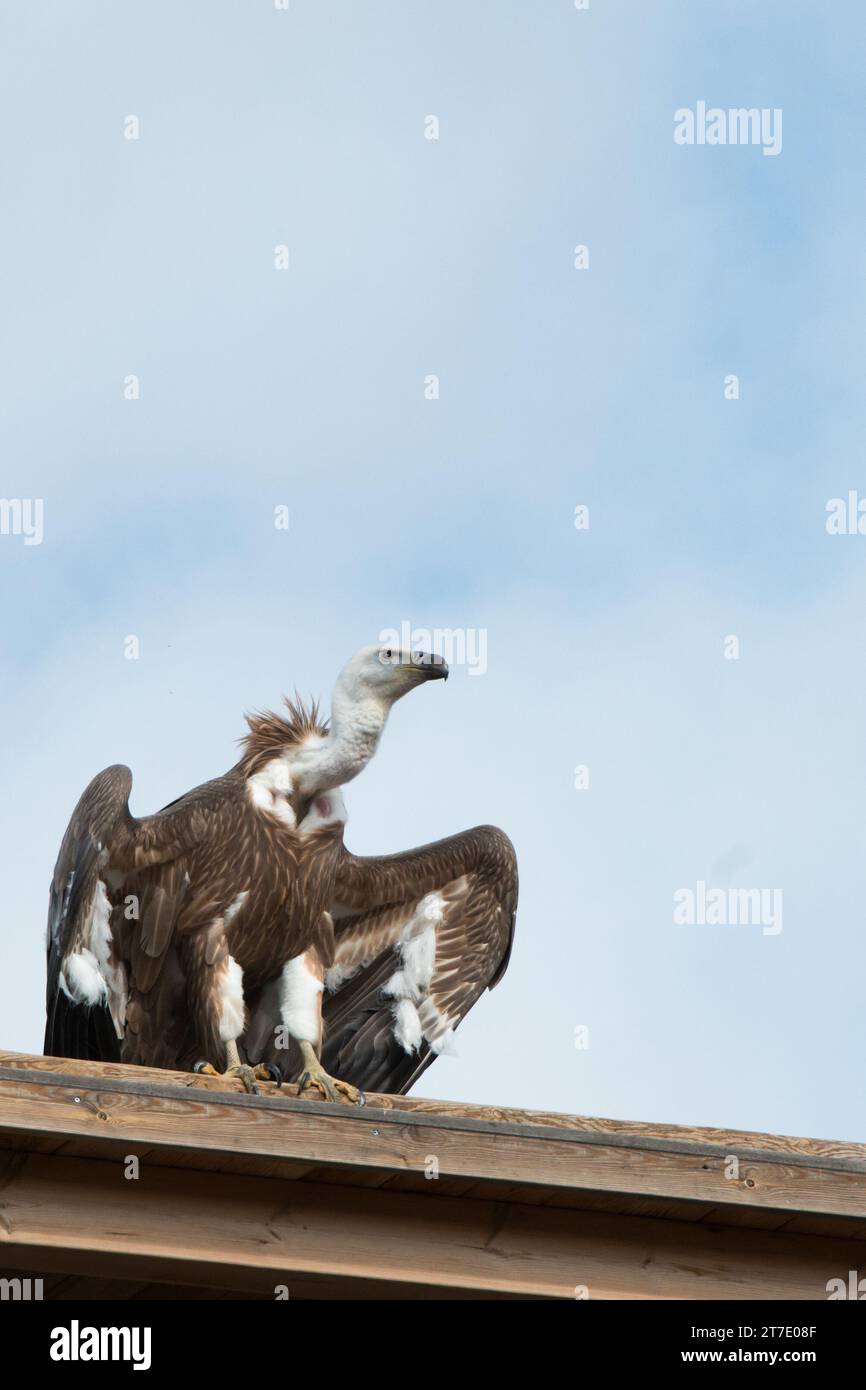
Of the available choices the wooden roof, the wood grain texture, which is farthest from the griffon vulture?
the wood grain texture

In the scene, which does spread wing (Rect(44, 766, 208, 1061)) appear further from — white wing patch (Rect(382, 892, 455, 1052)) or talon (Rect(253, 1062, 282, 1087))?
white wing patch (Rect(382, 892, 455, 1052))

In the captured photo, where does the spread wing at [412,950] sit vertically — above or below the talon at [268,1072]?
above

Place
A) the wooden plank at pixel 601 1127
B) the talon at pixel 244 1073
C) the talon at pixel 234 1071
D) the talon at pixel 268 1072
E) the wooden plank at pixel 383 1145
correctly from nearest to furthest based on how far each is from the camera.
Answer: the wooden plank at pixel 383 1145 → the wooden plank at pixel 601 1127 → the talon at pixel 244 1073 → the talon at pixel 234 1071 → the talon at pixel 268 1072

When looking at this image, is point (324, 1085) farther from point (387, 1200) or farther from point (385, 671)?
point (387, 1200)

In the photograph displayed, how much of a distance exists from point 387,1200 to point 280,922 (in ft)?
10.1

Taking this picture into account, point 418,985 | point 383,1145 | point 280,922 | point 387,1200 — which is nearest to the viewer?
point 383,1145

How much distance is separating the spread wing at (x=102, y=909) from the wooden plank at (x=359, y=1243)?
3.06 meters

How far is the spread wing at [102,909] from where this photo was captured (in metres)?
8.40

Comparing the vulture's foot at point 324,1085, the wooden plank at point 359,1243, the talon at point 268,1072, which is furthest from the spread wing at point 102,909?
the wooden plank at point 359,1243

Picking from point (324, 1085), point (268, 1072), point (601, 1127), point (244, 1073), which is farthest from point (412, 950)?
point (601, 1127)

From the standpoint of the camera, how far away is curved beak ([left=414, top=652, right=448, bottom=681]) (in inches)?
350

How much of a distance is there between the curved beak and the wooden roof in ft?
10.3

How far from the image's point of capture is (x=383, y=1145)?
5.45 m

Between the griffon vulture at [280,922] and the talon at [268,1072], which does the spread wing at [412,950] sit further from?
the talon at [268,1072]
